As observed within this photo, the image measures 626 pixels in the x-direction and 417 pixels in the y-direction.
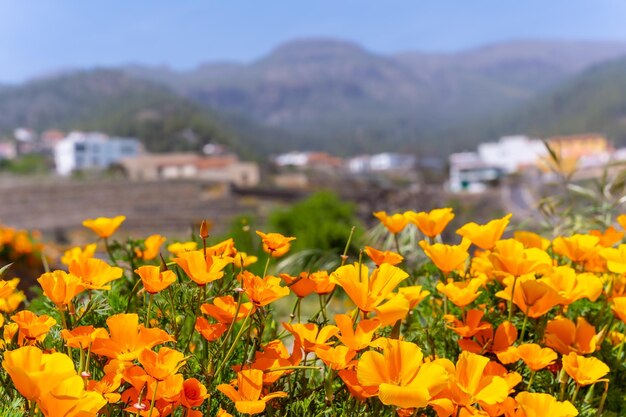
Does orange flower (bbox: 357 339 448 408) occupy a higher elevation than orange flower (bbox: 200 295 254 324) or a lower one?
lower

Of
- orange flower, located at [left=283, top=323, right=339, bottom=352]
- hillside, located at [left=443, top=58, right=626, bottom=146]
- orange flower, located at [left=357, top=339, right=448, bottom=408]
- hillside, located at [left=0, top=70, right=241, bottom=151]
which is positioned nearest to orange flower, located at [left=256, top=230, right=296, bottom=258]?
orange flower, located at [left=283, top=323, right=339, bottom=352]

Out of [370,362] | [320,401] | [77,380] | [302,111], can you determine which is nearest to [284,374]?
[320,401]

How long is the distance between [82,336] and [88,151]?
58.1 m

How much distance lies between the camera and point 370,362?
0.73m

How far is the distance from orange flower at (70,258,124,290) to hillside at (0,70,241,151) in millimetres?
73612

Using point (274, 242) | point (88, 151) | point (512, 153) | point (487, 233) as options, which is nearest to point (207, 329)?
point (274, 242)

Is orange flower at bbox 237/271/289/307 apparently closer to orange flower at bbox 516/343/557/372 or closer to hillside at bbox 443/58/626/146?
orange flower at bbox 516/343/557/372

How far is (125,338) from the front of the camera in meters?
0.80

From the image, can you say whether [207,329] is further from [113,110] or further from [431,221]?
[113,110]

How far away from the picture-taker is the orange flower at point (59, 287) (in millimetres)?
815

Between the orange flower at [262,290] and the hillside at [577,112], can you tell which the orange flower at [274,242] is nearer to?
the orange flower at [262,290]

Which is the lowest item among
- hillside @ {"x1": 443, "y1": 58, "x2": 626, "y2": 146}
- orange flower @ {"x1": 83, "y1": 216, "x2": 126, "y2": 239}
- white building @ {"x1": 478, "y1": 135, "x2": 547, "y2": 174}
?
white building @ {"x1": 478, "y1": 135, "x2": 547, "y2": 174}

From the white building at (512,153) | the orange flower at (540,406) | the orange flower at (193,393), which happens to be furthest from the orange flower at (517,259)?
the white building at (512,153)

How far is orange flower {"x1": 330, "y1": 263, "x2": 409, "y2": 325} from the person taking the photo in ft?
2.66
